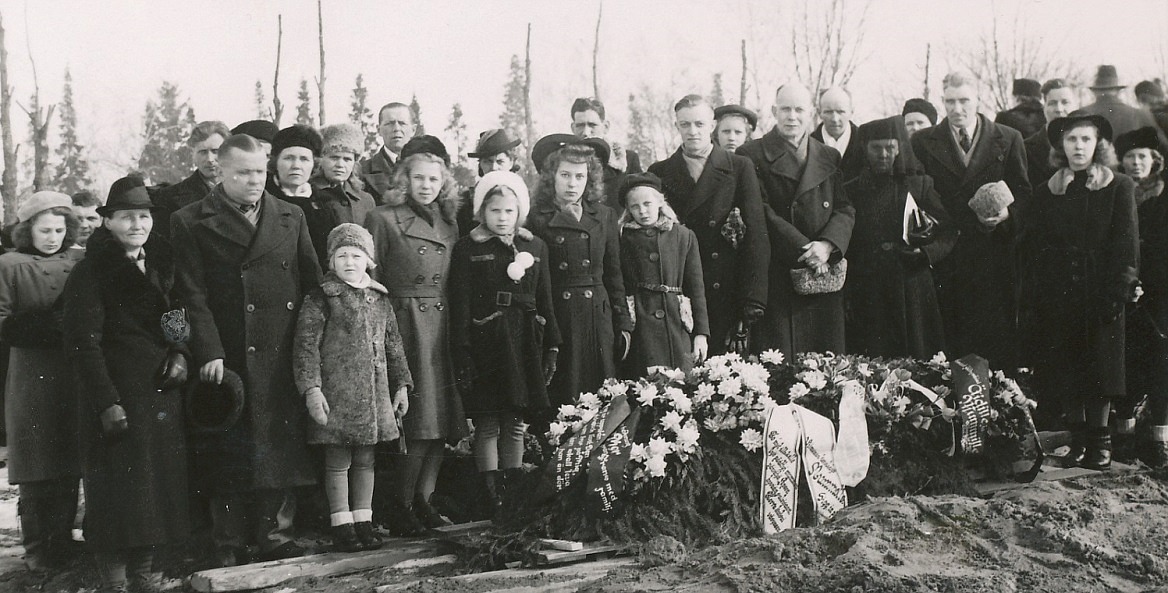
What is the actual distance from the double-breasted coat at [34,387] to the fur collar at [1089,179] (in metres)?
5.91

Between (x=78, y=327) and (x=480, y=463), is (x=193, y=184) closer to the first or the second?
(x=78, y=327)

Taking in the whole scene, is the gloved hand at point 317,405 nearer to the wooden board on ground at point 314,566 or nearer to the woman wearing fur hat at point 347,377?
the woman wearing fur hat at point 347,377

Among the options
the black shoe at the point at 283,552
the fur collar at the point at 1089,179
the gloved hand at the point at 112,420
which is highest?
the fur collar at the point at 1089,179

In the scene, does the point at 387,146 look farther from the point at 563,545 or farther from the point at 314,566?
the point at 563,545

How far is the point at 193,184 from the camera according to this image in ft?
19.3

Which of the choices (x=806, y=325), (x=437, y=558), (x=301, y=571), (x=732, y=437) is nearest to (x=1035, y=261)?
(x=806, y=325)

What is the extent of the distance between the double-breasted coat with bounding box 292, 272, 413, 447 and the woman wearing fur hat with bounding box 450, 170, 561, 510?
1.72 feet

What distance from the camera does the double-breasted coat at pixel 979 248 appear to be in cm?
671

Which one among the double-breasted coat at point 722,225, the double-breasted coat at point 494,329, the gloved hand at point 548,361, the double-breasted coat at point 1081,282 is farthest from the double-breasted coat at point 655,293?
the double-breasted coat at point 1081,282

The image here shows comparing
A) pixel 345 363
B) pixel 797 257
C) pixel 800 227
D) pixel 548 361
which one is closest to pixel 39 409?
pixel 345 363

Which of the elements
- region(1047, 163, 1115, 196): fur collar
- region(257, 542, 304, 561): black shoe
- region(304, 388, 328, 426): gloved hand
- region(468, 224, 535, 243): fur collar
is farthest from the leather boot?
region(257, 542, 304, 561): black shoe

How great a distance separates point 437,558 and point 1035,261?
4.33m

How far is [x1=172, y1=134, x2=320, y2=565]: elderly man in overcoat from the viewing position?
16.8 ft

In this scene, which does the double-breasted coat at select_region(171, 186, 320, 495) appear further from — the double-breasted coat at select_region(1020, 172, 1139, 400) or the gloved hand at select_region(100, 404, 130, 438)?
the double-breasted coat at select_region(1020, 172, 1139, 400)
